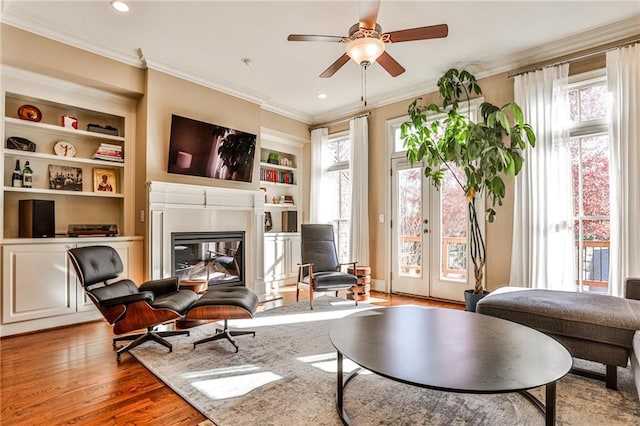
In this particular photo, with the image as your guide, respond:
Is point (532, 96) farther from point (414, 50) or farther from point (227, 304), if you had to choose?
point (227, 304)

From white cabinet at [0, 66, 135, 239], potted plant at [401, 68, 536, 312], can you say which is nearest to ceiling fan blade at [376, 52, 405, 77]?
potted plant at [401, 68, 536, 312]

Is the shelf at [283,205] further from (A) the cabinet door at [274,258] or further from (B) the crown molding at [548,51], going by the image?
(B) the crown molding at [548,51]

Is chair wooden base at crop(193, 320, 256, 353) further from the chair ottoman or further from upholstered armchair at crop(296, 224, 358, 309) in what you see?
upholstered armchair at crop(296, 224, 358, 309)

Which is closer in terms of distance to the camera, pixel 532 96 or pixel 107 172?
pixel 532 96

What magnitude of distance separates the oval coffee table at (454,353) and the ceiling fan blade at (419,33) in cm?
205

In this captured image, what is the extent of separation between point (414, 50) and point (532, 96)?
1.40 meters

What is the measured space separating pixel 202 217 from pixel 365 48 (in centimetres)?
293

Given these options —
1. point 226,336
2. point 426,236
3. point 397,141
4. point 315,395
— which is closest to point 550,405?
point 315,395

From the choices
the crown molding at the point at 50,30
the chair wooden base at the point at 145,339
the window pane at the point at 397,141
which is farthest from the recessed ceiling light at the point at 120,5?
the window pane at the point at 397,141

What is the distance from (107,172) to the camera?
4.09 metres

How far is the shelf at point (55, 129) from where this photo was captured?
3379 mm

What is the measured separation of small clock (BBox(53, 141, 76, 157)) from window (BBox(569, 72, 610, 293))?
5555mm

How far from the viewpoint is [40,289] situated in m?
3.32

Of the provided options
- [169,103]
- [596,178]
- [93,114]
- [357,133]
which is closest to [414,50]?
[357,133]
